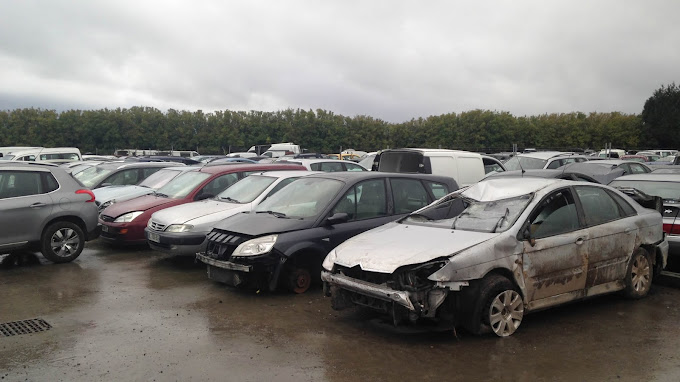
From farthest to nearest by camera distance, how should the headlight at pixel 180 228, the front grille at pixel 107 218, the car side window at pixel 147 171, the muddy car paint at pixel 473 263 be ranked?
1. the car side window at pixel 147 171
2. the front grille at pixel 107 218
3. the headlight at pixel 180 228
4. the muddy car paint at pixel 473 263

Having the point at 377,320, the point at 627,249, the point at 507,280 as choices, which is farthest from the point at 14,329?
the point at 627,249

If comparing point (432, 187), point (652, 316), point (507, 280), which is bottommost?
point (652, 316)

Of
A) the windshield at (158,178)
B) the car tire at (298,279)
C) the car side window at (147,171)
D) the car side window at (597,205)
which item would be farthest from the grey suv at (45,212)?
the car side window at (597,205)

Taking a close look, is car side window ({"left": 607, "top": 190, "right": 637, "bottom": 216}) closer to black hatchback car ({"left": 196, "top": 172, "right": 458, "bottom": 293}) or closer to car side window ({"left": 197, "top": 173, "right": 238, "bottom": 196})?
black hatchback car ({"left": 196, "top": 172, "right": 458, "bottom": 293})

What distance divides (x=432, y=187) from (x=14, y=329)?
5.77 metres

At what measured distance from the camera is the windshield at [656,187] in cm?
848

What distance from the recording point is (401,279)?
212 inches

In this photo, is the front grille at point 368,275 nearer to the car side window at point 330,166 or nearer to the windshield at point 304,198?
the windshield at point 304,198

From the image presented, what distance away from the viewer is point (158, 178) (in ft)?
43.9

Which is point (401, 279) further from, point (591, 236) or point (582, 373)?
point (591, 236)

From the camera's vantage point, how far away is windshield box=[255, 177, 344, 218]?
7641 mm

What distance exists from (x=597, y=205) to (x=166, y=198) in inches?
302

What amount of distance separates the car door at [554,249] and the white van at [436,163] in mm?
6056

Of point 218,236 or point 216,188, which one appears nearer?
point 218,236
